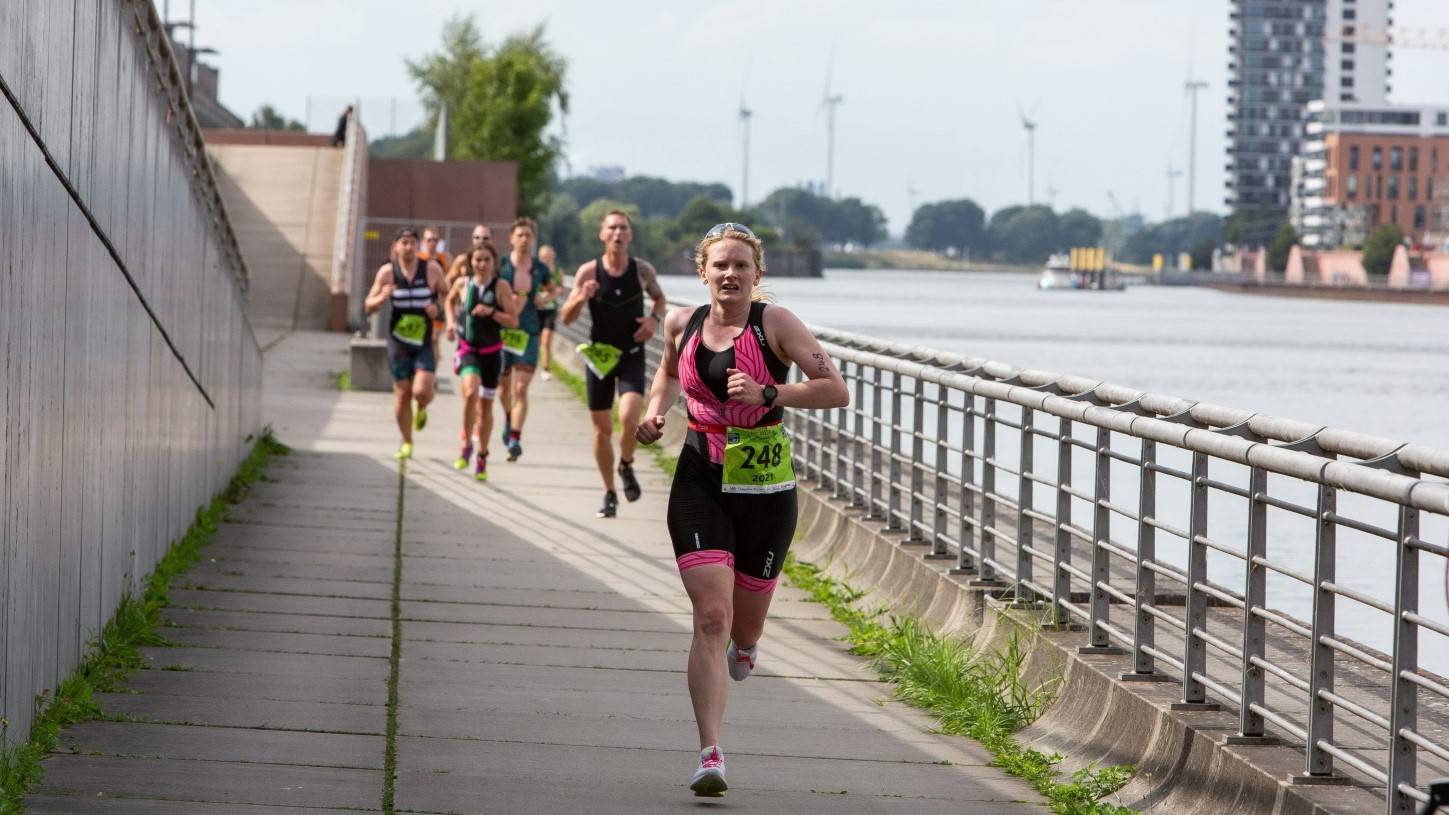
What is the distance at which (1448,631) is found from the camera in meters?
5.08

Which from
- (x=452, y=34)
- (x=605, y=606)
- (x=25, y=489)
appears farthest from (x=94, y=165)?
(x=452, y=34)

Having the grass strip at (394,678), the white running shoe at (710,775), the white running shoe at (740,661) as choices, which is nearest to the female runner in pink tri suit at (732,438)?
the white running shoe at (710,775)

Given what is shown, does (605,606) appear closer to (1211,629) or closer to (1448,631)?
(1211,629)

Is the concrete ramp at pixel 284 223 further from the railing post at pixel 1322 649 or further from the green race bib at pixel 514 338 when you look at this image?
the railing post at pixel 1322 649

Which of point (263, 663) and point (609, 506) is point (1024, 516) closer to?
point (263, 663)

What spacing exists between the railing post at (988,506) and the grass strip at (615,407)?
383cm

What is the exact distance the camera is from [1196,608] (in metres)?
6.73

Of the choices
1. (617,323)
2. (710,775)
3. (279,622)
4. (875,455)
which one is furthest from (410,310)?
(710,775)

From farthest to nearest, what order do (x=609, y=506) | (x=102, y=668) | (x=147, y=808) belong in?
(x=609, y=506), (x=102, y=668), (x=147, y=808)

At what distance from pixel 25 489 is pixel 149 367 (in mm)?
3513

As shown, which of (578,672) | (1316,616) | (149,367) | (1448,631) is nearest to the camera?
(1448,631)

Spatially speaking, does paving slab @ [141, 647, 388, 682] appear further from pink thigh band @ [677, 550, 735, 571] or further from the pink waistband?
the pink waistband

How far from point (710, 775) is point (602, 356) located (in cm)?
750

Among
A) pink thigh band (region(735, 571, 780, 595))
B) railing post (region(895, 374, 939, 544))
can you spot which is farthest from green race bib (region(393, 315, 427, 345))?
pink thigh band (region(735, 571, 780, 595))
